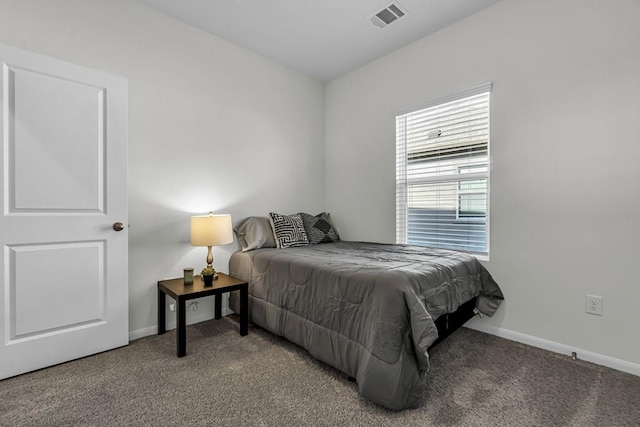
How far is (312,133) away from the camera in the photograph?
3752mm

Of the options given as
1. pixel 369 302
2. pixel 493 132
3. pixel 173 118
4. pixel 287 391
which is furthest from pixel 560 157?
pixel 173 118

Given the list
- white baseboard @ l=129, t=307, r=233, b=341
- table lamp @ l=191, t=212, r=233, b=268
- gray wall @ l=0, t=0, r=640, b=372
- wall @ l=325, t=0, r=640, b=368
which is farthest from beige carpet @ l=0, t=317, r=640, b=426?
table lamp @ l=191, t=212, r=233, b=268

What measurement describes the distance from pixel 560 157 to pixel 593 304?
1.03m

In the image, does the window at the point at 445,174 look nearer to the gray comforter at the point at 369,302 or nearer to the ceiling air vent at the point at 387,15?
the gray comforter at the point at 369,302

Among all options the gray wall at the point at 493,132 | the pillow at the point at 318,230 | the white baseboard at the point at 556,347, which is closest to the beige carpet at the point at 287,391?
the white baseboard at the point at 556,347

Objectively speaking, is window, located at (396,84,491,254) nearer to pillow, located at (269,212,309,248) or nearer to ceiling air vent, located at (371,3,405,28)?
ceiling air vent, located at (371,3,405,28)

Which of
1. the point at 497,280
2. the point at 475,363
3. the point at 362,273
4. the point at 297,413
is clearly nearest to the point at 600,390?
the point at 475,363

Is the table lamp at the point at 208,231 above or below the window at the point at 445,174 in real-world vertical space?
below

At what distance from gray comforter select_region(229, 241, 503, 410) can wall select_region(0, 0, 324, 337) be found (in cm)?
71

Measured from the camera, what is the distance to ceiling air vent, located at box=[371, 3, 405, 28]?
242 cm

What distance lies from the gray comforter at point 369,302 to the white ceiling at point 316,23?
2.02 meters

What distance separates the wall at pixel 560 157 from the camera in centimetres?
189

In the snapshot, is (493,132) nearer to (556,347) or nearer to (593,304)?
(593,304)

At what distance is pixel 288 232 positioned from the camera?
9.71 feet
